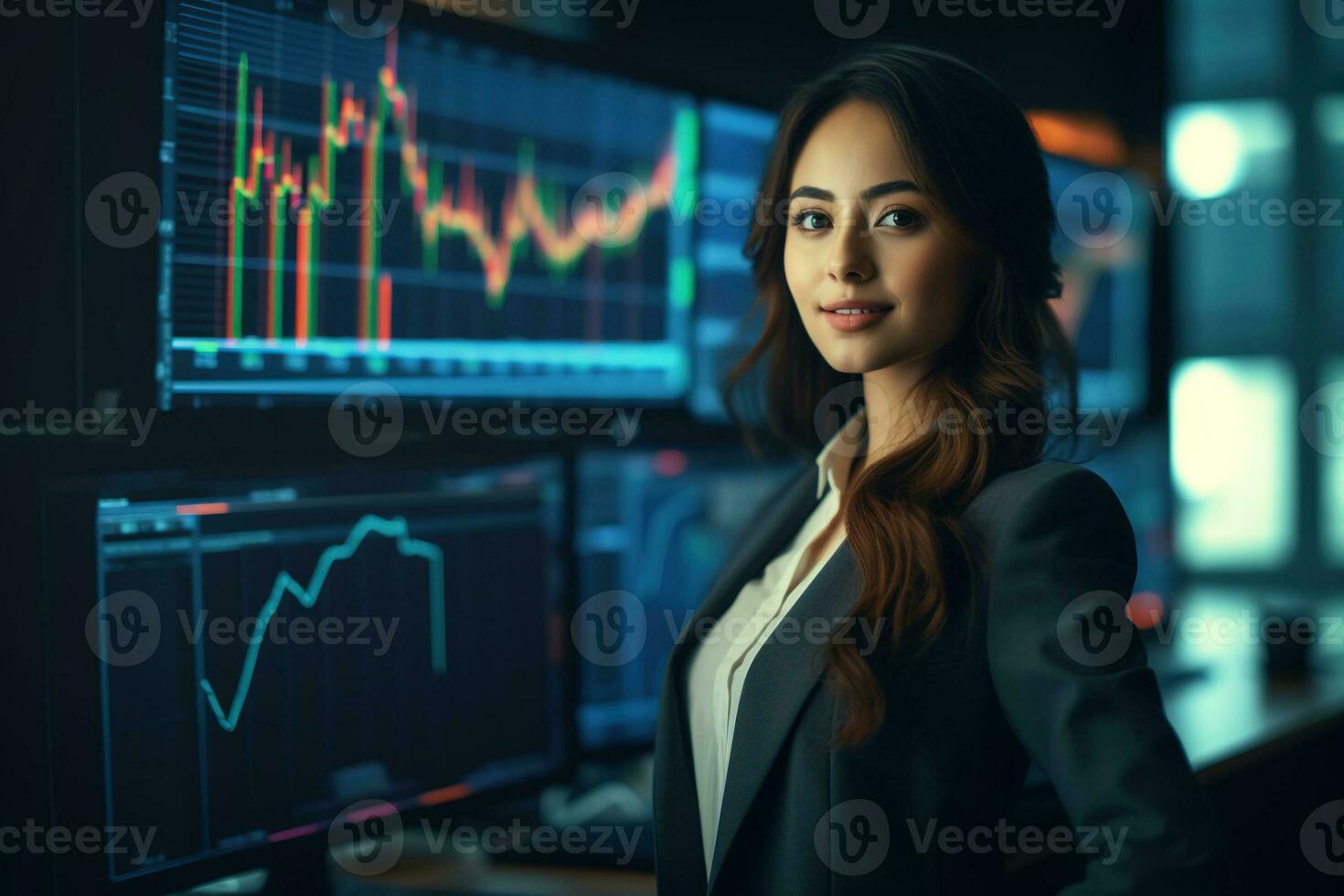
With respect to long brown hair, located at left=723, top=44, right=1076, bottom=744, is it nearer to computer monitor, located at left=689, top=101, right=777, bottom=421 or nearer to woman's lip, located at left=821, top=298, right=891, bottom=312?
woman's lip, located at left=821, top=298, right=891, bottom=312

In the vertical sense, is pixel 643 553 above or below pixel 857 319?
below

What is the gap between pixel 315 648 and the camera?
1168mm

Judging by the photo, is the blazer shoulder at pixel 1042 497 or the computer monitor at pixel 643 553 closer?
the blazer shoulder at pixel 1042 497

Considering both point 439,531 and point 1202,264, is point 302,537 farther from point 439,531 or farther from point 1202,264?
point 1202,264

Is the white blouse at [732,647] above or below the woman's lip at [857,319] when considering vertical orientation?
below

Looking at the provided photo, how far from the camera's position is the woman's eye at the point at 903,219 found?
0.97 metres

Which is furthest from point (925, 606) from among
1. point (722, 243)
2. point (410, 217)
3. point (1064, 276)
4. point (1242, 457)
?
point (1242, 457)

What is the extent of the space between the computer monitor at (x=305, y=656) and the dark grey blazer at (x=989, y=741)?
15.8 inches

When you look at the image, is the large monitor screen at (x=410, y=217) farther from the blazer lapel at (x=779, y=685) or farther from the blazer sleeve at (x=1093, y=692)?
the blazer sleeve at (x=1093, y=692)

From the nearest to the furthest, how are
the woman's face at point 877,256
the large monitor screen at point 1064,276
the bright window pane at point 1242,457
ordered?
1. the woman's face at point 877,256
2. the large monitor screen at point 1064,276
3. the bright window pane at point 1242,457

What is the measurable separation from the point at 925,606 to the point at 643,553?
767 mm

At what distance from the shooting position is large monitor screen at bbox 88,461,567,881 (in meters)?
1.03

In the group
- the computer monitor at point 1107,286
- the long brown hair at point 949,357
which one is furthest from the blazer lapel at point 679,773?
the computer monitor at point 1107,286

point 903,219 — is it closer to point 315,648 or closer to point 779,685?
point 779,685
